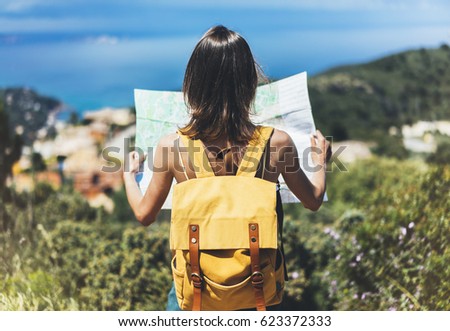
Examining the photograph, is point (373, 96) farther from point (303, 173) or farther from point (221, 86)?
point (221, 86)

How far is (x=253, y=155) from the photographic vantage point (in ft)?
6.23

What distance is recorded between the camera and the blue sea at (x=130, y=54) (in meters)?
20.2

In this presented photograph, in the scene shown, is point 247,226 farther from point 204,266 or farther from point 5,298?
point 5,298

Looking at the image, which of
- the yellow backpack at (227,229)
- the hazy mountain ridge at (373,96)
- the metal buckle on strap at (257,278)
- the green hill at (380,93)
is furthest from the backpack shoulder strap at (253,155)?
the green hill at (380,93)

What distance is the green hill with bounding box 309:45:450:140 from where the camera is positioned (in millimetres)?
16812

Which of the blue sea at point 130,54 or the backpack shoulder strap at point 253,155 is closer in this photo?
the backpack shoulder strap at point 253,155

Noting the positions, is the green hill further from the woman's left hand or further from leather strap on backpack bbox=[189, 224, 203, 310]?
leather strap on backpack bbox=[189, 224, 203, 310]

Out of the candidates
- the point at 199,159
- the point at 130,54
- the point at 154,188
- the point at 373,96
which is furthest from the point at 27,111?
the point at 130,54

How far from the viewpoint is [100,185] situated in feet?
40.8

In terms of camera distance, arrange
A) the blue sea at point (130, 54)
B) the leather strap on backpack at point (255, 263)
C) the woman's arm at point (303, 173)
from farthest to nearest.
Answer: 1. the blue sea at point (130, 54)
2. the woman's arm at point (303, 173)
3. the leather strap on backpack at point (255, 263)

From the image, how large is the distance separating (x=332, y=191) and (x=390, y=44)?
20.4 metres

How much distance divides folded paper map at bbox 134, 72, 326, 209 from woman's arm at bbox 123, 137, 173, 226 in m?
0.16

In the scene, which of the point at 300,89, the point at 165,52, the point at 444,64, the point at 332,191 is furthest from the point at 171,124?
the point at 165,52

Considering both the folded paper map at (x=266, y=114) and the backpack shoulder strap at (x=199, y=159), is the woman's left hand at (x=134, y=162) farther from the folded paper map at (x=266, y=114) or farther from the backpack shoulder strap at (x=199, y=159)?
the backpack shoulder strap at (x=199, y=159)
